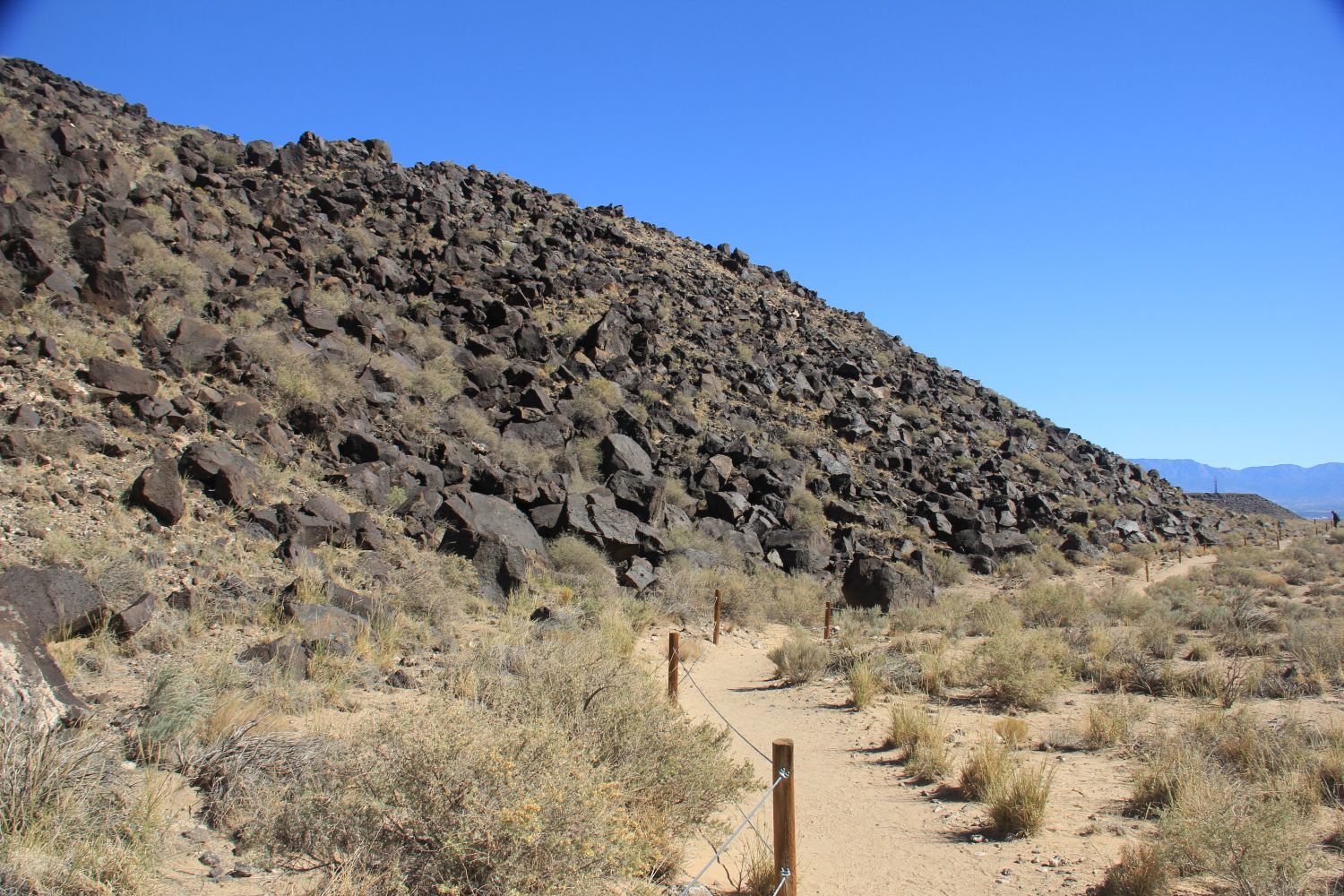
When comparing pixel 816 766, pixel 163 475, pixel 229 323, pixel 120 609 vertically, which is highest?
pixel 229 323

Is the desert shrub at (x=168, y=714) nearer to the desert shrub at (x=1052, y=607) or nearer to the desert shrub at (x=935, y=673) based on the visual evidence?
the desert shrub at (x=935, y=673)

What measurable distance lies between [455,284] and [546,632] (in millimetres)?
22290

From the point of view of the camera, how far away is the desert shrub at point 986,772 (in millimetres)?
7234

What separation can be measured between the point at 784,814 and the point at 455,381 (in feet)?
68.7

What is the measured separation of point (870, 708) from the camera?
36.5 ft

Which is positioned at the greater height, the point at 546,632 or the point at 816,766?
the point at 546,632

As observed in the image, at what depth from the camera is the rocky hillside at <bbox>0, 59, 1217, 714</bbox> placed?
1406 centimetres

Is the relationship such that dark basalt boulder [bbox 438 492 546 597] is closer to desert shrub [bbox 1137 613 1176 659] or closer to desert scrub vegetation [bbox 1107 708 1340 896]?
desert scrub vegetation [bbox 1107 708 1340 896]

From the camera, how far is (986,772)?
7.42 m

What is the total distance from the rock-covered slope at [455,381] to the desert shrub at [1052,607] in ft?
9.29

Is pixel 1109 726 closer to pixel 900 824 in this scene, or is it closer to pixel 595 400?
pixel 900 824

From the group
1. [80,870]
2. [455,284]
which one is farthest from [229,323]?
[80,870]

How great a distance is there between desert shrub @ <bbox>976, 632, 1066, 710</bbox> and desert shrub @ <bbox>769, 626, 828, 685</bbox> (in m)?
2.55

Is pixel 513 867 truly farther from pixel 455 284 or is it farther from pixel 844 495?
pixel 455 284
